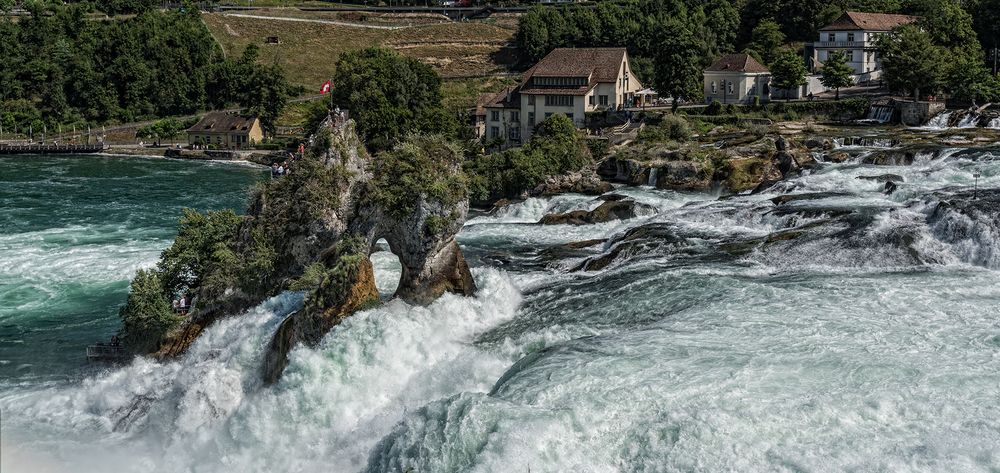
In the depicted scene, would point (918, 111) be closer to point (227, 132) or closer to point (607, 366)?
point (607, 366)

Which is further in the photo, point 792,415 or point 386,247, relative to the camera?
point 386,247

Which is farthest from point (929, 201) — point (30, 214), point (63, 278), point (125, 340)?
point (30, 214)

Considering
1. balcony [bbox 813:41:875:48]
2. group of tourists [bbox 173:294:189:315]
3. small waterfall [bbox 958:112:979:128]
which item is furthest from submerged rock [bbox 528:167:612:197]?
balcony [bbox 813:41:875:48]

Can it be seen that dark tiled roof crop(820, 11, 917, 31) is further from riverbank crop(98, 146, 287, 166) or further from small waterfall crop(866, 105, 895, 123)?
riverbank crop(98, 146, 287, 166)

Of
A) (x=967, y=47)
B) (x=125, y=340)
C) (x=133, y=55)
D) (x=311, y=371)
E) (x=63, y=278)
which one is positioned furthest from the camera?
(x=133, y=55)

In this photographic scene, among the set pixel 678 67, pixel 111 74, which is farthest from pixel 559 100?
pixel 111 74

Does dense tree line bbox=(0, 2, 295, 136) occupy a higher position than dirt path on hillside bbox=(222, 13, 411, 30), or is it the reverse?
dirt path on hillside bbox=(222, 13, 411, 30)

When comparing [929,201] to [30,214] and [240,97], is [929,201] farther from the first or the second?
[240,97]
